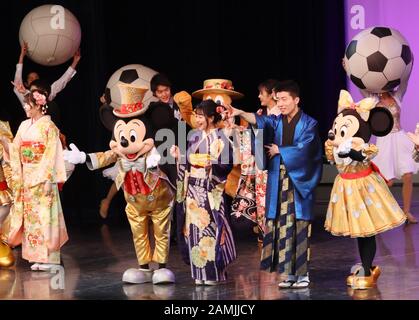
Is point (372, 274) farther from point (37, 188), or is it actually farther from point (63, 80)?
point (63, 80)

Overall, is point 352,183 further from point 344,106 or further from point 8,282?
point 8,282

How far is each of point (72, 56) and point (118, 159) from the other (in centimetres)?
274

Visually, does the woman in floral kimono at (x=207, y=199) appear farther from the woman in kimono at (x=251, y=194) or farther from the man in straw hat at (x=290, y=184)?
the woman in kimono at (x=251, y=194)

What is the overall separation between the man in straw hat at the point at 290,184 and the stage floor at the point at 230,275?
0.62ft

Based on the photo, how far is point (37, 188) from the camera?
7.36 meters

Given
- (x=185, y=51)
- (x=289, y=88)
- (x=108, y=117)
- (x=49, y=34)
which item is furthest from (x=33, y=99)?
(x=185, y=51)

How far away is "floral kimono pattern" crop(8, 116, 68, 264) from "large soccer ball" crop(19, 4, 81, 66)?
1.66m

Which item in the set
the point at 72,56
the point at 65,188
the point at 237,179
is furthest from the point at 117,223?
the point at 237,179

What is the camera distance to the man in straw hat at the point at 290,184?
639cm

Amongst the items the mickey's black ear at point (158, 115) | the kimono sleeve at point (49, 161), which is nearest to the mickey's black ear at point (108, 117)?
the mickey's black ear at point (158, 115)

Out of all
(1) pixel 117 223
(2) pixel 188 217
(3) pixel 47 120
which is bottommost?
(1) pixel 117 223

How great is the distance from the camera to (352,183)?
6406 mm

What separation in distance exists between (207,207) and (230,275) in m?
0.65

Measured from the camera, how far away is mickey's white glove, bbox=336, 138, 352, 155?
20.6 feet
